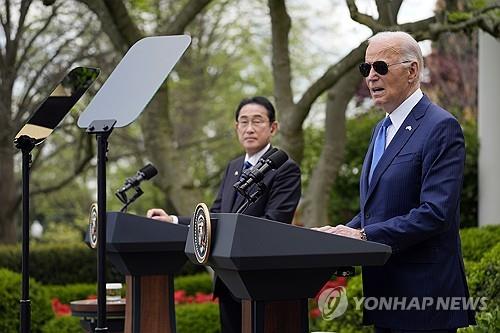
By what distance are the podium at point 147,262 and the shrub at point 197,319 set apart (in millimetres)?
3596

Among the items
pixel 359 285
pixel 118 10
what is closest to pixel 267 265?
pixel 359 285

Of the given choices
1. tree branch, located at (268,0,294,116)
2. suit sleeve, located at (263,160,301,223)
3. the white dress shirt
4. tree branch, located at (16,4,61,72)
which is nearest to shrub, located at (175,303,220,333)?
tree branch, located at (268,0,294,116)

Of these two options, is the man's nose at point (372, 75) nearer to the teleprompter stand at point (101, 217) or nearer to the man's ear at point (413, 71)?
the man's ear at point (413, 71)

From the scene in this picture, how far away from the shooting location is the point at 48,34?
14547 mm

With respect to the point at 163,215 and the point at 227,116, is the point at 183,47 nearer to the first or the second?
the point at 163,215

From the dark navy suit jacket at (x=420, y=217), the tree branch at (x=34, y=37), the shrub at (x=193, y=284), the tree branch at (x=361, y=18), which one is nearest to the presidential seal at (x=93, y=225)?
the dark navy suit jacket at (x=420, y=217)

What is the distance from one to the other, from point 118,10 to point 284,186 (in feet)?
14.2

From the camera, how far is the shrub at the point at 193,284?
11531mm

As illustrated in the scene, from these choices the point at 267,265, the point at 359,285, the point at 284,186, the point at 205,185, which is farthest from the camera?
the point at 205,185

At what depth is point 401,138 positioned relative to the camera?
369 cm

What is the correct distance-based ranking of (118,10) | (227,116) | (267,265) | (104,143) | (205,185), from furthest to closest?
(227,116)
(205,185)
(118,10)
(104,143)
(267,265)

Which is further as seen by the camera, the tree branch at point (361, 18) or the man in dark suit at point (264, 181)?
the tree branch at point (361, 18)

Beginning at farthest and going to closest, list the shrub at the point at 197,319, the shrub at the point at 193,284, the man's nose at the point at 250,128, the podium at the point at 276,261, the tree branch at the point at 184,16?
the shrub at the point at 193,284 < the tree branch at the point at 184,16 < the shrub at the point at 197,319 < the man's nose at the point at 250,128 < the podium at the point at 276,261

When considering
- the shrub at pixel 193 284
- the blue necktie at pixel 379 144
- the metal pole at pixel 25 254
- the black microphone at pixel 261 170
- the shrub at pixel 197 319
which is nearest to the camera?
the black microphone at pixel 261 170
